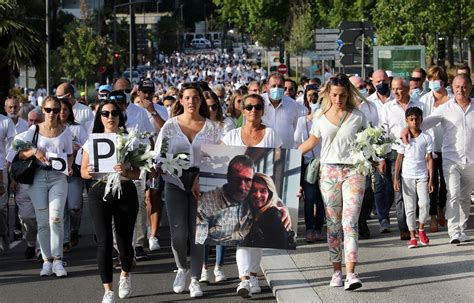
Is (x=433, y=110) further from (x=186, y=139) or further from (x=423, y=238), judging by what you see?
(x=186, y=139)

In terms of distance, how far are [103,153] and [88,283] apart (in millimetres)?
1785

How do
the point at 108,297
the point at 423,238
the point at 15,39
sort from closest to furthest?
the point at 108,297, the point at 423,238, the point at 15,39

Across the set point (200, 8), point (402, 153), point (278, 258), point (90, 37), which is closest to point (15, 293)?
point (278, 258)

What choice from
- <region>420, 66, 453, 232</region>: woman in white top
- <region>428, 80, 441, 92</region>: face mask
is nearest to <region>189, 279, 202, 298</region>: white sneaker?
<region>420, 66, 453, 232</region>: woman in white top

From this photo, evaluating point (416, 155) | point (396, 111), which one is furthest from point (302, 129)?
point (396, 111)

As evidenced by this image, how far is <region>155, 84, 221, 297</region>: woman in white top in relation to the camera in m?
9.98

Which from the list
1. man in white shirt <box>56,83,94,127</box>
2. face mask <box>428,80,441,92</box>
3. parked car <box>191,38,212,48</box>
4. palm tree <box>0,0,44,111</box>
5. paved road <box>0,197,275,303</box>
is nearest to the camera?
paved road <box>0,197,275,303</box>

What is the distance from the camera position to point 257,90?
52.2 feet

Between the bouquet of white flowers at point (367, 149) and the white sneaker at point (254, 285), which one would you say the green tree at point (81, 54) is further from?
the bouquet of white flowers at point (367, 149)

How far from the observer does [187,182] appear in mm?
9953

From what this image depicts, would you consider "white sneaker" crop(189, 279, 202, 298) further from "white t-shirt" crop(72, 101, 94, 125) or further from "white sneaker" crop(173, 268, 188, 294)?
"white t-shirt" crop(72, 101, 94, 125)

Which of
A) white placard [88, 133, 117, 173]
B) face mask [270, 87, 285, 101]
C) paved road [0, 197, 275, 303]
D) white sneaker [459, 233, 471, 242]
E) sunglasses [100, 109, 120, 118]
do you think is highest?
face mask [270, 87, 285, 101]

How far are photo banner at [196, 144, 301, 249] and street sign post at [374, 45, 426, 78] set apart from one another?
19.3 meters

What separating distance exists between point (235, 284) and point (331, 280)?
3.50 feet
